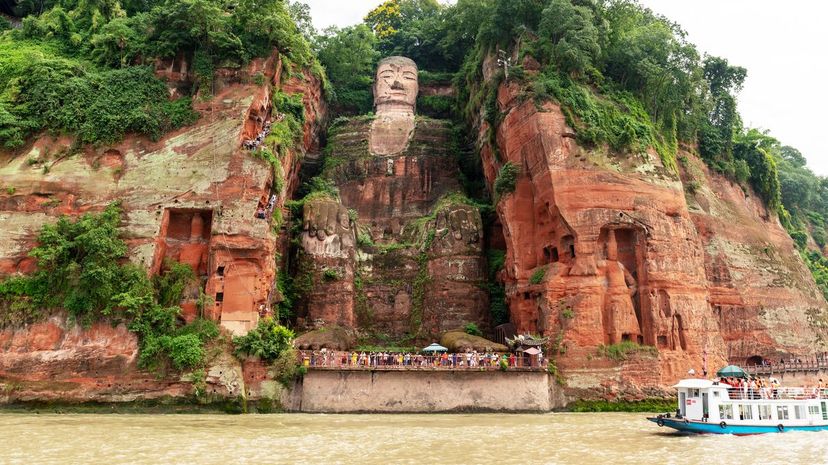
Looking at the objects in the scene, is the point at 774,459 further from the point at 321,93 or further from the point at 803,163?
the point at 803,163

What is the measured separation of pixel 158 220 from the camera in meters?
31.3

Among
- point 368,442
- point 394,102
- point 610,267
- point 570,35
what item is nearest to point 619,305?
point 610,267

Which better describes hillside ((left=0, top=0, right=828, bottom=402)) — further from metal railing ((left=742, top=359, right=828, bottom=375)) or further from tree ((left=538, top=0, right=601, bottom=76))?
metal railing ((left=742, top=359, right=828, bottom=375))

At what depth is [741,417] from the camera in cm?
2209

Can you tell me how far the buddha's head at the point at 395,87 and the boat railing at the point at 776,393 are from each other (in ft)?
114

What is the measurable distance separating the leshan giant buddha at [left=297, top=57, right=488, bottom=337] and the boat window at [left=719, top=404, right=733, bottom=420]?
59.4 ft

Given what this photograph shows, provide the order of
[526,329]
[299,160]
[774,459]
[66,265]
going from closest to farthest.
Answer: [774,459]
[66,265]
[526,329]
[299,160]

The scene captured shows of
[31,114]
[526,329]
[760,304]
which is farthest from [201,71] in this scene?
[760,304]

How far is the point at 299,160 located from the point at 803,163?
206ft

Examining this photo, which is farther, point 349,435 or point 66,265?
point 66,265

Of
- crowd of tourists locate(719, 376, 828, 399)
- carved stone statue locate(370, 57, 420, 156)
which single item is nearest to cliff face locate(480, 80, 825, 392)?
crowd of tourists locate(719, 376, 828, 399)

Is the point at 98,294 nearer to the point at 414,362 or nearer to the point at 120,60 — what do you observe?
the point at 120,60

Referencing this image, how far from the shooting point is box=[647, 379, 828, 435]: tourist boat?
71.3ft

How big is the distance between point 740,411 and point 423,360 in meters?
14.3
